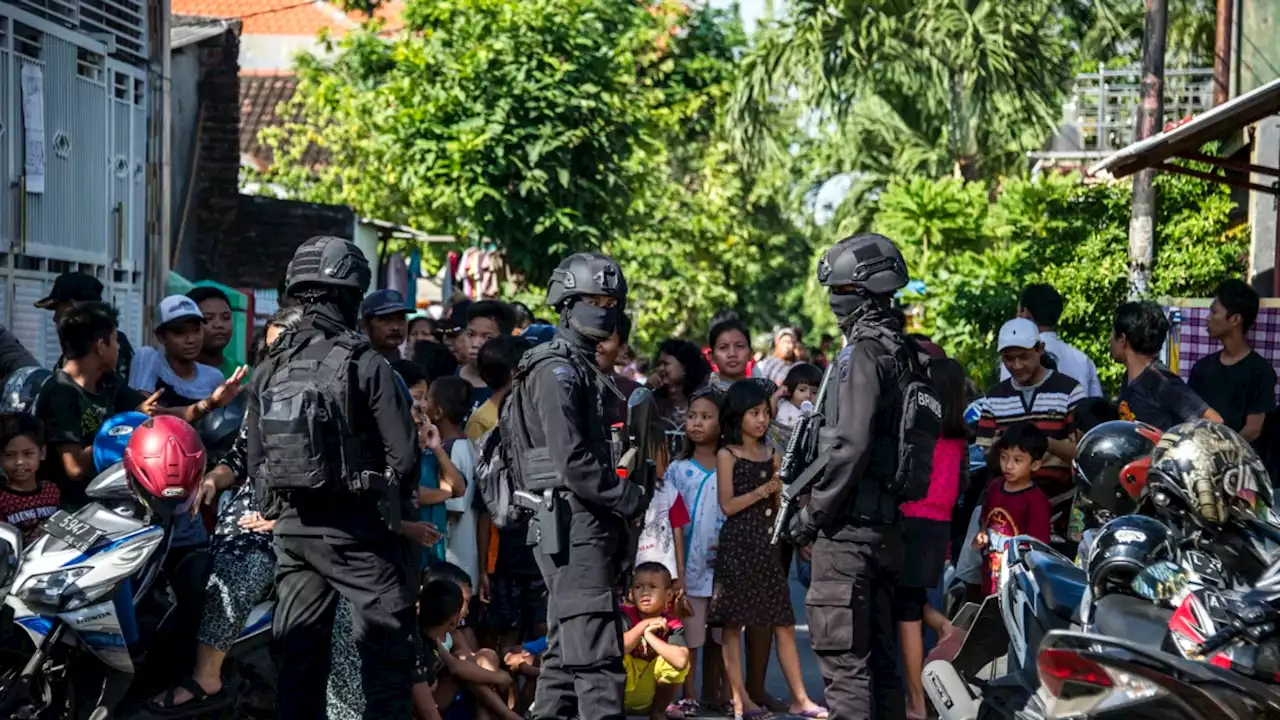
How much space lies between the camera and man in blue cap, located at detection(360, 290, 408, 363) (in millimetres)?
8516

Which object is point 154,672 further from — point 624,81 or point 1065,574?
point 624,81

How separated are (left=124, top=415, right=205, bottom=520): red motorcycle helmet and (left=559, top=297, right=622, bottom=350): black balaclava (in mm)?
1500

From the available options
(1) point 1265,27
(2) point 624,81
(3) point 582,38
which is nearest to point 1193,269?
(1) point 1265,27

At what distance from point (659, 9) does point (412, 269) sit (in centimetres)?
1265

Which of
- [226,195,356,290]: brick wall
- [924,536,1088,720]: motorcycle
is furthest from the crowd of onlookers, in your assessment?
[226,195,356,290]: brick wall

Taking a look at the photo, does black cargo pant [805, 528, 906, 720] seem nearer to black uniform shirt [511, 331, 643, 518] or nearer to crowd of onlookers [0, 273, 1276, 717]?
black uniform shirt [511, 331, 643, 518]

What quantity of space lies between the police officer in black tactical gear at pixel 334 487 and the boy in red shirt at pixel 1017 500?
3.28 meters

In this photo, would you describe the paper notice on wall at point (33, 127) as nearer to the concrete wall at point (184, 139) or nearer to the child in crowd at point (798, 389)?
the child in crowd at point (798, 389)

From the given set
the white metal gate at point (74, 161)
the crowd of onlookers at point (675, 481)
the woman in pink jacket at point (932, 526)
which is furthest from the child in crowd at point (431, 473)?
the white metal gate at point (74, 161)

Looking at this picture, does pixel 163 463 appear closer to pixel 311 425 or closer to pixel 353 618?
pixel 311 425

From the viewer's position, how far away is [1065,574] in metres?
5.71

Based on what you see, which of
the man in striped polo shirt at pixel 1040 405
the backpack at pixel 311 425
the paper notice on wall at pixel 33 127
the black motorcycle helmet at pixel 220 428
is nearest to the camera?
the backpack at pixel 311 425

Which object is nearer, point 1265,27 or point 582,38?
point 1265,27

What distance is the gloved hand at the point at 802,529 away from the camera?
6770 millimetres
